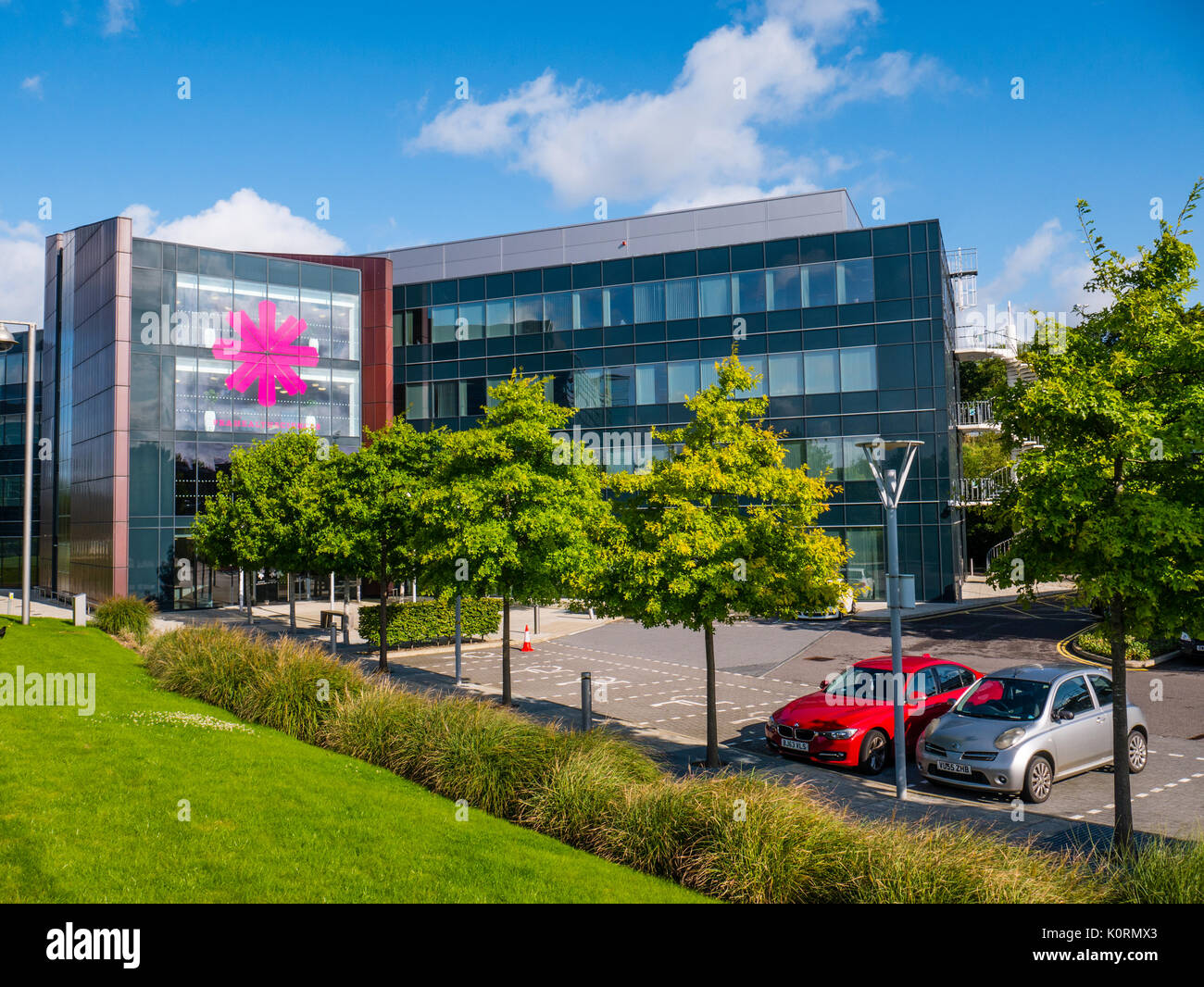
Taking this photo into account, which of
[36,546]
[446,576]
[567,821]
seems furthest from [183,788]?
[36,546]

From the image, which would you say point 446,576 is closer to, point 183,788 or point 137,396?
point 183,788

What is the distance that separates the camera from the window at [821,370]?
37406 millimetres

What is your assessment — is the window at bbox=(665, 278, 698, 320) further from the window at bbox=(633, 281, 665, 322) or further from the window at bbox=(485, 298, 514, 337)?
the window at bbox=(485, 298, 514, 337)

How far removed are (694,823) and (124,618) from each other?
21694 mm

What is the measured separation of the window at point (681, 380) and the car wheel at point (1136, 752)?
93.5 ft

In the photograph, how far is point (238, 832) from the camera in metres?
7.68

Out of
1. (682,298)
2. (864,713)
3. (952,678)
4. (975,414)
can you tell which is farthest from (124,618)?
(975,414)

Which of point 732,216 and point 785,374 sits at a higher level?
point 732,216

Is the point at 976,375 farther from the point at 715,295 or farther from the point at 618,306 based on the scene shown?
the point at 618,306

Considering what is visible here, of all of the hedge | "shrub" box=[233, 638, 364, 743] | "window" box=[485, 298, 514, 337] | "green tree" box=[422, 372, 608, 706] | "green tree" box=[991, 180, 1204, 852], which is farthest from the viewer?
"window" box=[485, 298, 514, 337]

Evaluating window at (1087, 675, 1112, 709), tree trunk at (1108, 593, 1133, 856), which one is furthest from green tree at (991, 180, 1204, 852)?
window at (1087, 675, 1112, 709)

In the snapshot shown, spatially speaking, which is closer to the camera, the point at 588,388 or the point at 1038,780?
the point at 1038,780

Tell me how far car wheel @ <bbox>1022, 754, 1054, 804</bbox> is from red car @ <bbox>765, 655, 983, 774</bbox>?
6.81 feet

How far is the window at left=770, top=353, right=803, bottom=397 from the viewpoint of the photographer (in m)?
38.1
